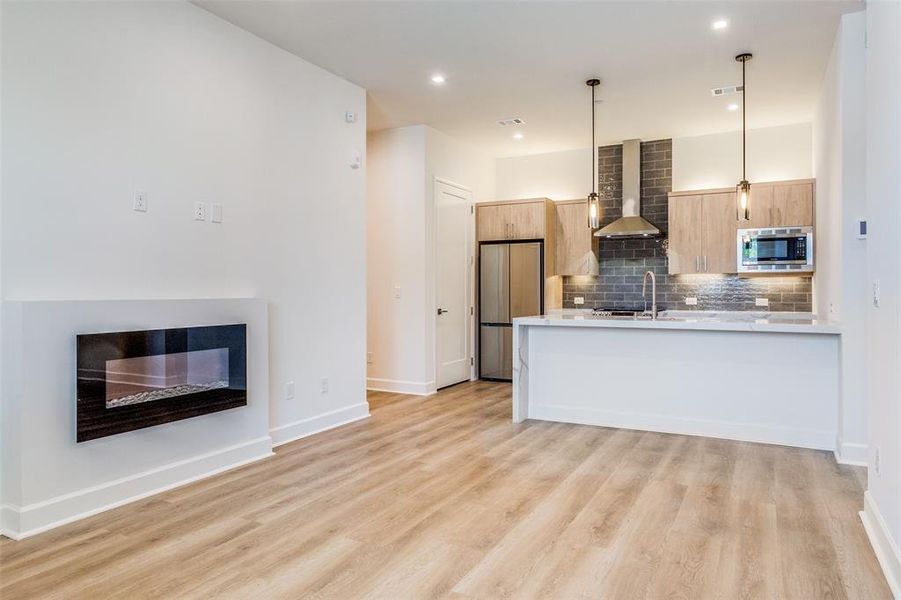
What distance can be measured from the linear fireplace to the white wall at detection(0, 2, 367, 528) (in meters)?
0.29

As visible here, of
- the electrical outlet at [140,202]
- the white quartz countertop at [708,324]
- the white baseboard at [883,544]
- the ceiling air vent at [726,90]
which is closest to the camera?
the white baseboard at [883,544]

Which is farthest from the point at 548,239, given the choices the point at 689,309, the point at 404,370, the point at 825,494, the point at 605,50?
the point at 825,494

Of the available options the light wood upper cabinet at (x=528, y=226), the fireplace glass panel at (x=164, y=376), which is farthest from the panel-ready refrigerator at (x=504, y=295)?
the fireplace glass panel at (x=164, y=376)

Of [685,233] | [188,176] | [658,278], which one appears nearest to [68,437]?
[188,176]

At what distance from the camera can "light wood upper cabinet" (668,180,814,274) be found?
5.87 metres

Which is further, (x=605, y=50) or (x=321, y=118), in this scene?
(x=321, y=118)

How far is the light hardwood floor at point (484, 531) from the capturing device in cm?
221

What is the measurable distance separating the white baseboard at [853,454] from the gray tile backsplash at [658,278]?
287cm

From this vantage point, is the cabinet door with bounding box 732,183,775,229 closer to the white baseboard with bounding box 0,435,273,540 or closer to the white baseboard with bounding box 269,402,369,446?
the white baseboard with bounding box 269,402,369,446

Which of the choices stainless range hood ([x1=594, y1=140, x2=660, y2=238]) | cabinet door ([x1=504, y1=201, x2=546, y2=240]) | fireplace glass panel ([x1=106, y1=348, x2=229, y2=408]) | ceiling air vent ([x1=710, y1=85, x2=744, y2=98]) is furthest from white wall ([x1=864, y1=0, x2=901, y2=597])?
cabinet door ([x1=504, y1=201, x2=546, y2=240])

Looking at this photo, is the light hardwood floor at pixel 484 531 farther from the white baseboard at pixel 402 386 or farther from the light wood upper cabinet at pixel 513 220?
the light wood upper cabinet at pixel 513 220

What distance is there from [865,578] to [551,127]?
16.7ft

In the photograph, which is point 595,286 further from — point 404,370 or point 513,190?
point 404,370

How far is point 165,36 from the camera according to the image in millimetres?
3418
